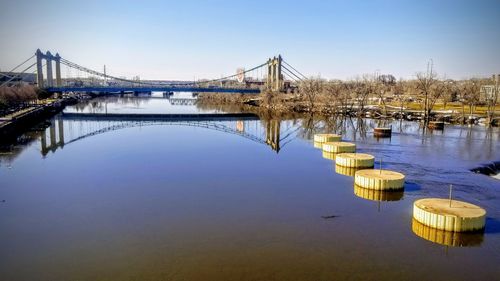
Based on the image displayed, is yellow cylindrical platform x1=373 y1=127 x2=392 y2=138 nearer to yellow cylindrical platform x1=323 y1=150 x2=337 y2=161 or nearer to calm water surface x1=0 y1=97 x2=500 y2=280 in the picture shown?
calm water surface x1=0 y1=97 x2=500 y2=280

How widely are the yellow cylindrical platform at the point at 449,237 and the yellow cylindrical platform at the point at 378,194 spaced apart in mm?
3303

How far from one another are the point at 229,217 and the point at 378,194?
6.73m

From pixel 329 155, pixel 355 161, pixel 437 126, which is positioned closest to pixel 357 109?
pixel 437 126

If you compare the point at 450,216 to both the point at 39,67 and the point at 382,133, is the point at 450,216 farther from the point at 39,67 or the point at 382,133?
the point at 39,67

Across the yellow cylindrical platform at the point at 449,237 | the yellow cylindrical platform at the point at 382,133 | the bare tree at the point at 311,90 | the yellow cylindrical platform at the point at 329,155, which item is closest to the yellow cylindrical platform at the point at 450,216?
the yellow cylindrical platform at the point at 449,237

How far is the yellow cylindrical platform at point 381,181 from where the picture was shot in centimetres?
1723

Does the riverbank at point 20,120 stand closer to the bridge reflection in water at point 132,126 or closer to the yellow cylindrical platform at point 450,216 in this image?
the bridge reflection in water at point 132,126

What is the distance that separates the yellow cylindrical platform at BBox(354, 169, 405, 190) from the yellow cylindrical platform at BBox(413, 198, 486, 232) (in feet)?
9.97

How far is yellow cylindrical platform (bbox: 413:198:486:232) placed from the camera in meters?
12.8

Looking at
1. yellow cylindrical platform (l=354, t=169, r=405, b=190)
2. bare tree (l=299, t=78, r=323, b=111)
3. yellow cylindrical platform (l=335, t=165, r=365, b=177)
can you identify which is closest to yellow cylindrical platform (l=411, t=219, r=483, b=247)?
yellow cylindrical platform (l=354, t=169, r=405, b=190)

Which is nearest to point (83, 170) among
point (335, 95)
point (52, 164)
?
point (52, 164)

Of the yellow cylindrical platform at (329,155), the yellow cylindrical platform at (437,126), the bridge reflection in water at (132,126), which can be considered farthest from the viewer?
the yellow cylindrical platform at (437,126)

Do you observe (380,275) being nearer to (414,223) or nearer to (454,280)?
(454,280)

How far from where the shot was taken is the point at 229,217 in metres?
14.1
